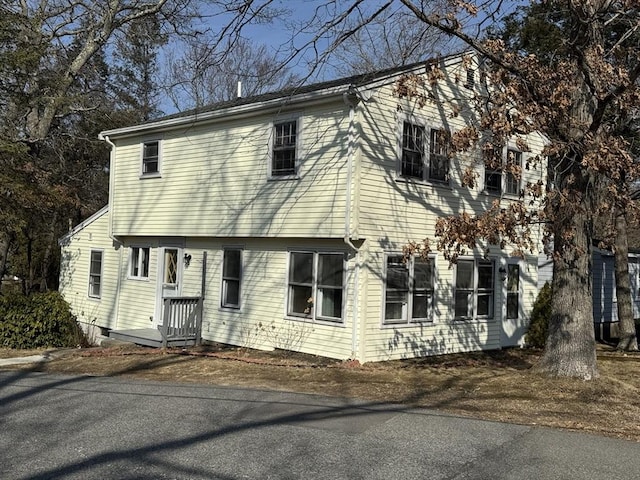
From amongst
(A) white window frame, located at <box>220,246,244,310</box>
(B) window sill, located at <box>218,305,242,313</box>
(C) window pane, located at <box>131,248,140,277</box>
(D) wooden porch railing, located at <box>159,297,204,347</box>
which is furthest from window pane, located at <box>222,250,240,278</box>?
(C) window pane, located at <box>131,248,140,277</box>

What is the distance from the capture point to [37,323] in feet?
50.0

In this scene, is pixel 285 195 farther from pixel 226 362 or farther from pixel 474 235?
pixel 474 235

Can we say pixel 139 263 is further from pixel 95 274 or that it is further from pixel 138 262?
pixel 95 274

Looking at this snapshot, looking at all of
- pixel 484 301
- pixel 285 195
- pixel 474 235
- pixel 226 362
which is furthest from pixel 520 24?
pixel 226 362

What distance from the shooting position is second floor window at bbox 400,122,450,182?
13047mm

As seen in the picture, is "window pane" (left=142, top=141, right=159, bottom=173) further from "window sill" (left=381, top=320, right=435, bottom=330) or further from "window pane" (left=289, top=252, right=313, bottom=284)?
"window sill" (left=381, top=320, right=435, bottom=330)

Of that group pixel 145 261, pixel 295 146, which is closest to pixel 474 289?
pixel 295 146

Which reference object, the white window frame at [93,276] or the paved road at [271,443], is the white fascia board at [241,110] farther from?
the paved road at [271,443]

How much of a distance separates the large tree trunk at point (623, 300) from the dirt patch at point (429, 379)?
3276 millimetres

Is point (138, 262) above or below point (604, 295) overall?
above

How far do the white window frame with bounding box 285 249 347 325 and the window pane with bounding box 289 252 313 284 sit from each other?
22mm

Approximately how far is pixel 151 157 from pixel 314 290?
692 cm

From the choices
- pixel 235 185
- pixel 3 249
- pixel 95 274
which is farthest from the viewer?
pixel 3 249

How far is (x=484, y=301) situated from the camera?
1501 centimetres
